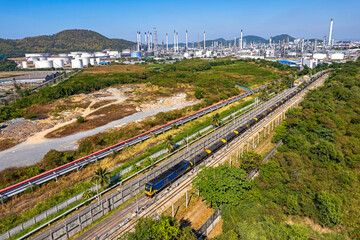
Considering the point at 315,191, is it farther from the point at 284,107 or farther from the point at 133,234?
the point at 284,107

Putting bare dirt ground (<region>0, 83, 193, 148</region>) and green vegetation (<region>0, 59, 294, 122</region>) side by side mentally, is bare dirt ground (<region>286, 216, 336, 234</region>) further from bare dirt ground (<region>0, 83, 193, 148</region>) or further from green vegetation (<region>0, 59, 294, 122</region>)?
green vegetation (<region>0, 59, 294, 122</region>)

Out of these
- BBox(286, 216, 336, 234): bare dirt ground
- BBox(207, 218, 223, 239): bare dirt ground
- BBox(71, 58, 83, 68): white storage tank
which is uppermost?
BBox(71, 58, 83, 68): white storage tank

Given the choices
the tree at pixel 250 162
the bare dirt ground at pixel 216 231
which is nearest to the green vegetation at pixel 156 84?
the tree at pixel 250 162

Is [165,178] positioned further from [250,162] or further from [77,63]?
[77,63]

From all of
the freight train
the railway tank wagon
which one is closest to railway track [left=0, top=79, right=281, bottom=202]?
the freight train

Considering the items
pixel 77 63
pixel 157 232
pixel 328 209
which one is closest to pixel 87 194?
pixel 157 232

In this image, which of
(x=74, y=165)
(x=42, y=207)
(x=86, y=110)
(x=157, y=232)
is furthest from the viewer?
(x=86, y=110)
